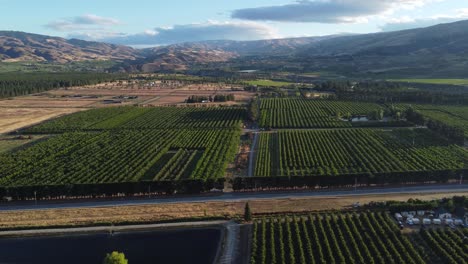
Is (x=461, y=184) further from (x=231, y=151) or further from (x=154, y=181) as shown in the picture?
(x=154, y=181)

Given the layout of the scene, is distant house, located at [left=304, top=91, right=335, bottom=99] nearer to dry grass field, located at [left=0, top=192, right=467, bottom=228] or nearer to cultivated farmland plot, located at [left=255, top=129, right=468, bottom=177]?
cultivated farmland plot, located at [left=255, top=129, right=468, bottom=177]

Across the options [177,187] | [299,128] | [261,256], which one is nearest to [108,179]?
[177,187]

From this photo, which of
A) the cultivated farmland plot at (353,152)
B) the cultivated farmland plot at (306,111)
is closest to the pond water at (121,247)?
the cultivated farmland plot at (353,152)

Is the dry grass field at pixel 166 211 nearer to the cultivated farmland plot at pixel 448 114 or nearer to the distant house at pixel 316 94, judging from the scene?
the cultivated farmland plot at pixel 448 114

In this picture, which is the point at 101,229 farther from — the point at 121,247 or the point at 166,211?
the point at 166,211

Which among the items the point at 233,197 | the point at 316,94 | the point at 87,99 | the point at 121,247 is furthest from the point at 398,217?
the point at 87,99

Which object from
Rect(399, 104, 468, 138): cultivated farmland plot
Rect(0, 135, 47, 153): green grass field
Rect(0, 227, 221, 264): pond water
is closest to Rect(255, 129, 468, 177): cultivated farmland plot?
Rect(399, 104, 468, 138): cultivated farmland plot
